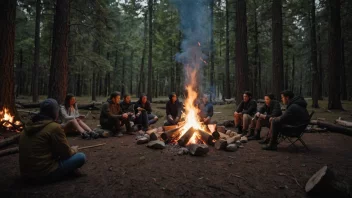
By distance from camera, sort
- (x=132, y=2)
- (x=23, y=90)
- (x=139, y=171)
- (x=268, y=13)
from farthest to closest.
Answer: (x=23, y=90), (x=132, y=2), (x=268, y=13), (x=139, y=171)

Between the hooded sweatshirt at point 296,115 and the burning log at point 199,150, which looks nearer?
the burning log at point 199,150

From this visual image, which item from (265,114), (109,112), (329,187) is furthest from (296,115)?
(109,112)

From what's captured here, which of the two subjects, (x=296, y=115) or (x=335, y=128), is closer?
(x=296, y=115)

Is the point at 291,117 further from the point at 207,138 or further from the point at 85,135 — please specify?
the point at 85,135

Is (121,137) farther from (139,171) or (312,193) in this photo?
(312,193)

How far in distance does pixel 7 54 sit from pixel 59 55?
5.60 feet

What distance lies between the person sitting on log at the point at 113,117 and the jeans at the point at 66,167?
387 cm

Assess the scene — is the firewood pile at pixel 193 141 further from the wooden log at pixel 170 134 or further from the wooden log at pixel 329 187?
the wooden log at pixel 329 187

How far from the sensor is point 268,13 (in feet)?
43.4

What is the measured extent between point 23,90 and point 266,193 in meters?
44.7

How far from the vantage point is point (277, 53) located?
1109 cm

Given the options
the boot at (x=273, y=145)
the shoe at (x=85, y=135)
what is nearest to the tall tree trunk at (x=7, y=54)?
the shoe at (x=85, y=135)

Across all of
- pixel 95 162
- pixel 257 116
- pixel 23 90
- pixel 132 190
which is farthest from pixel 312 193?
pixel 23 90

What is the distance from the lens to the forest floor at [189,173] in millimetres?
3115
